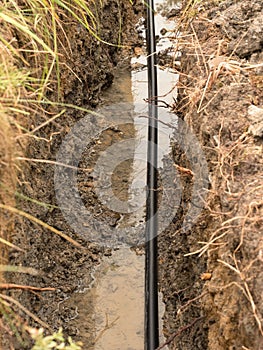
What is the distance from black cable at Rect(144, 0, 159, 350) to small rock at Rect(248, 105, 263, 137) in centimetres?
67

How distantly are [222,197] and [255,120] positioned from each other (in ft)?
1.01

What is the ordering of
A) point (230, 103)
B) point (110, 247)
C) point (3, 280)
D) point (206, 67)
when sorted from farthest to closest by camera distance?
point (110, 247)
point (206, 67)
point (230, 103)
point (3, 280)

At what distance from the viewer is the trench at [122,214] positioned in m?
2.44

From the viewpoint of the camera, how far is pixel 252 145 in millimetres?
2070

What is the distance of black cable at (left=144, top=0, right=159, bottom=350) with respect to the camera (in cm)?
225

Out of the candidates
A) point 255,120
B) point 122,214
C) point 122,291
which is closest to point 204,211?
point 255,120

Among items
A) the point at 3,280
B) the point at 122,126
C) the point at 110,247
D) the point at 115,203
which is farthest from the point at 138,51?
the point at 3,280

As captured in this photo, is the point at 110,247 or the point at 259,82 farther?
the point at 110,247

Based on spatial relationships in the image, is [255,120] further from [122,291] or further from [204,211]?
[122,291]

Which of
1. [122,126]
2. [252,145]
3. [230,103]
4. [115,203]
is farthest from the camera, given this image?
[122,126]

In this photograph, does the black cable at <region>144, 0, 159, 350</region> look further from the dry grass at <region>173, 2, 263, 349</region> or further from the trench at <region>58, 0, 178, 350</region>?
the dry grass at <region>173, 2, 263, 349</region>

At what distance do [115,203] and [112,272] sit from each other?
396 millimetres

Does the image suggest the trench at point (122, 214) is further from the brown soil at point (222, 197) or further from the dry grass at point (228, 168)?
the dry grass at point (228, 168)

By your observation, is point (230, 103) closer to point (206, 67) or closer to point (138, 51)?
point (206, 67)
